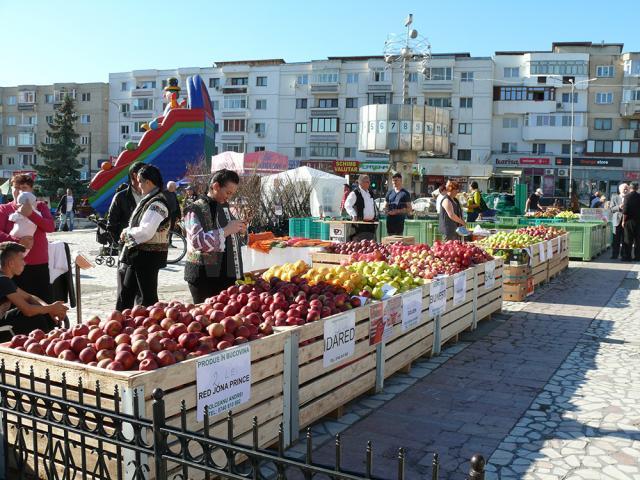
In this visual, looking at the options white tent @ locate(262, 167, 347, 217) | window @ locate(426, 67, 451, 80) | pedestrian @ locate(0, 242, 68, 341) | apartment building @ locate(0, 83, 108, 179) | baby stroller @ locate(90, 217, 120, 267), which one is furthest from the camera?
apartment building @ locate(0, 83, 108, 179)

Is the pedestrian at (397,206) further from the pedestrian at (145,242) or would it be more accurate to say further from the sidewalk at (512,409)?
the pedestrian at (145,242)

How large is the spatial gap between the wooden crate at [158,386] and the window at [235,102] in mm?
65761

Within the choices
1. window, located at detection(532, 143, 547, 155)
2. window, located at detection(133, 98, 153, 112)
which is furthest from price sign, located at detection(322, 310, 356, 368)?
window, located at detection(133, 98, 153, 112)

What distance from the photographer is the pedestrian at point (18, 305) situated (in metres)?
4.88

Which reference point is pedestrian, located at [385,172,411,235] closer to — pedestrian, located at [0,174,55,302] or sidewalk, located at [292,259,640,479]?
sidewalk, located at [292,259,640,479]

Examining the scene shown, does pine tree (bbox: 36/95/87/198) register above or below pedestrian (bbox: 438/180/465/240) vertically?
above

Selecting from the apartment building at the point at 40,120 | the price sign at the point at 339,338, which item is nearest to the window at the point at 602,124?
the apartment building at the point at 40,120

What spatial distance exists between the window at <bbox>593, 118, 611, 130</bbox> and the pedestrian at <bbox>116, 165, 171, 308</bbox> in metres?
63.6

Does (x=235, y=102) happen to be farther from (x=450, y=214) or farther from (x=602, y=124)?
(x=450, y=214)

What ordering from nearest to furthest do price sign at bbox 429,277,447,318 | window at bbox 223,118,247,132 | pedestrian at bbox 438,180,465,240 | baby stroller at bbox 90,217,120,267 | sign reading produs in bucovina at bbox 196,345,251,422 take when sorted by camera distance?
sign reading produs in bucovina at bbox 196,345,251,422, price sign at bbox 429,277,447,318, pedestrian at bbox 438,180,465,240, baby stroller at bbox 90,217,120,267, window at bbox 223,118,247,132

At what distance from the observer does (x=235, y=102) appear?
68.4 meters

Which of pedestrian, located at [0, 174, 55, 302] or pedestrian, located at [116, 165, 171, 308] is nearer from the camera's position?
pedestrian, located at [116, 165, 171, 308]

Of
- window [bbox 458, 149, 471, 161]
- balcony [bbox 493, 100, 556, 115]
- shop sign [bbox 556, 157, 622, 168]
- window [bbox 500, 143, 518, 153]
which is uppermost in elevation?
balcony [bbox 493, 100, 556, 115]

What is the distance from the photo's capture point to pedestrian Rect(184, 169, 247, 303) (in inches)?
227
